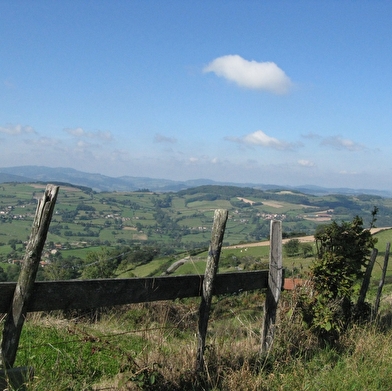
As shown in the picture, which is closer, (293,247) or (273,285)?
(273,285)

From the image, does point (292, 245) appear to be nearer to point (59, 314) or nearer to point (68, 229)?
point (59, 314)

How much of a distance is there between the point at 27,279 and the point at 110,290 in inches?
35.6

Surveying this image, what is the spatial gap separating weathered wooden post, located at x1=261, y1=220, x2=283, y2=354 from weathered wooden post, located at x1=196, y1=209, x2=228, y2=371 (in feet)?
4.26

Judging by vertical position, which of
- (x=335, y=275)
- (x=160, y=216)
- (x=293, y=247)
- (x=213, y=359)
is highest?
(x=335, y=275)

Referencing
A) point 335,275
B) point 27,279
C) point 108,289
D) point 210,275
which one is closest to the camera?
point 27,279

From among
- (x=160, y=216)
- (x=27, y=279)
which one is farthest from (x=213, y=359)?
(x=160, y=216)

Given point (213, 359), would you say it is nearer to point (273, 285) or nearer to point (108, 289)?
point (273, 285)

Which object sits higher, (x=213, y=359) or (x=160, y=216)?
(x=213, y=359)

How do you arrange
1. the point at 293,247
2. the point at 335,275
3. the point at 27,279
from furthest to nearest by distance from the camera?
the point at 293,247 < the point at 335,275 < the point at 27,279

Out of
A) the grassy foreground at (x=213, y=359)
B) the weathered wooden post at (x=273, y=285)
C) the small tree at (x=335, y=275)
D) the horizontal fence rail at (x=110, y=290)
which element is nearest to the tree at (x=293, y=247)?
the small tree at (x=335, y=275)

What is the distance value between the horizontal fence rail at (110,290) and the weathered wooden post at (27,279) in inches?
3.3

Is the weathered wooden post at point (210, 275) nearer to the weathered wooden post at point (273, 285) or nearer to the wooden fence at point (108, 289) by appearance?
the wooden fence at point (108, 289)

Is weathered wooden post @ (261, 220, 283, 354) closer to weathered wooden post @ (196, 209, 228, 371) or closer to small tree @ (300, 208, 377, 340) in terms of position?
small tree @ (300, 208, 377, 340)

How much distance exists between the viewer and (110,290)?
457cm
